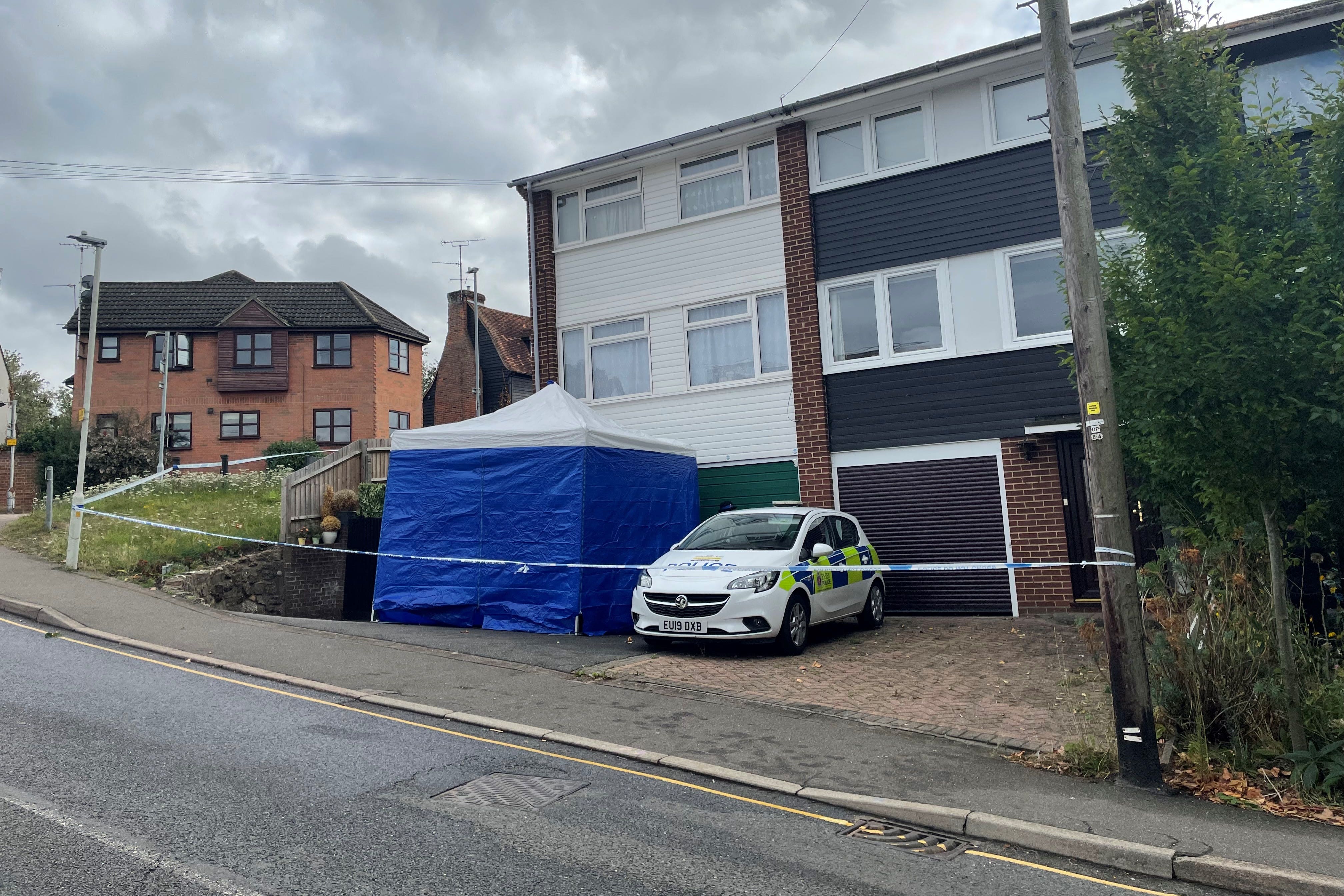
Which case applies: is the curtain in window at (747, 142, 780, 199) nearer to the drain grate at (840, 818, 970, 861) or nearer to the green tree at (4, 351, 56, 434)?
the drain grate at (840, 818, 970, 861)

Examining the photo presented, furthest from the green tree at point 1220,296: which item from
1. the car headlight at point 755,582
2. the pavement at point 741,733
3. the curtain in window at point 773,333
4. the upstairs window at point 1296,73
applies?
the curtain in window at point 773,333

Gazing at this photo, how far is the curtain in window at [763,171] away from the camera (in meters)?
15.2

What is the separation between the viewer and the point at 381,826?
4746 millimetres

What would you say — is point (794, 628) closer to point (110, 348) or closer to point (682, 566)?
point (682, 566)

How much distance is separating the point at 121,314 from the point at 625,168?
3188 cm

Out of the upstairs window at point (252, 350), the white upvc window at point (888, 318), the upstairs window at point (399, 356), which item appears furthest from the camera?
the upstairs window at point (399, 356)

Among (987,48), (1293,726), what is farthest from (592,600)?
(987,48)

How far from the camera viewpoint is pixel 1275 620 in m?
6.07

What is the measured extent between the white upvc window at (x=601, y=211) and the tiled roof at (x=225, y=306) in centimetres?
2492

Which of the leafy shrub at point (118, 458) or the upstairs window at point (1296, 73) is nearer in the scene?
the upstairs window at point (1296, 73)

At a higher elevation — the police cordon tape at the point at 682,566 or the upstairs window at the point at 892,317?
the upstairs window at the point at 892,317

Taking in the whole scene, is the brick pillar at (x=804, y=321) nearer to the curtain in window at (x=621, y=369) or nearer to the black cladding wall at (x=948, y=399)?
the black cladding wall at (x=948, y=399)

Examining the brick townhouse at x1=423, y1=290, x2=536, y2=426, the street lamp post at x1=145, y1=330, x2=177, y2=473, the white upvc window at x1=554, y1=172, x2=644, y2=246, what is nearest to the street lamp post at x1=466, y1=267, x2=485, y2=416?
the brick townhouse at x1=423, y1=290, x2=536, y2=426

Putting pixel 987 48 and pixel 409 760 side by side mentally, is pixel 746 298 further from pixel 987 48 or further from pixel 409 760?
pixel 409 760
